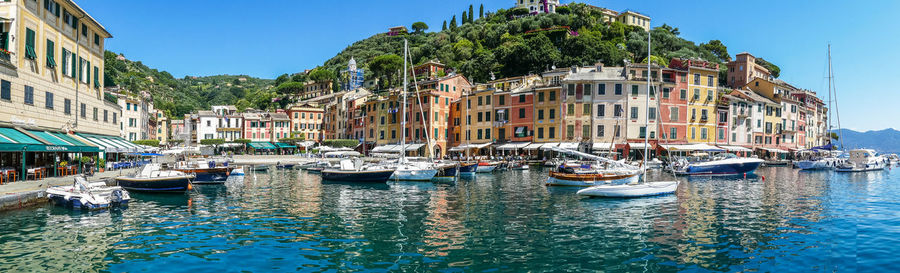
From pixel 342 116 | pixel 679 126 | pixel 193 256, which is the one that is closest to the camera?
pixel 193 256

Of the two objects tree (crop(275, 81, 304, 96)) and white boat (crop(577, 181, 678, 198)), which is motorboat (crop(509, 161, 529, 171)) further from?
tree (crop(275, 81, 304, 96))

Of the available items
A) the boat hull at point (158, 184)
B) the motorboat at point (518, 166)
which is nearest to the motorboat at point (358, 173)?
the boat hull at point (158, 184)

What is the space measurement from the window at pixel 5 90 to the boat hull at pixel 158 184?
692 cm

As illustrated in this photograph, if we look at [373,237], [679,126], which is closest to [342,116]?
[679,126]

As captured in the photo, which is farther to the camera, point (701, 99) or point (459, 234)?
point (701, 99)

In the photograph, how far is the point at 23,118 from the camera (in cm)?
2931

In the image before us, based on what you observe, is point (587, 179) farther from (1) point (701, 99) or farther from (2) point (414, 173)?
(1) point (701, 99)

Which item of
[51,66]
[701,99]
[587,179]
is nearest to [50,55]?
[51,66]

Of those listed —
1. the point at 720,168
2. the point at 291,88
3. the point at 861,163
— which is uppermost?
the point at 291,88

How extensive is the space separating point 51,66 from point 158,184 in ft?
34.6

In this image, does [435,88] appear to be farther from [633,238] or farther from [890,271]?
[890,271]

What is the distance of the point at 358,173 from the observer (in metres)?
40.6

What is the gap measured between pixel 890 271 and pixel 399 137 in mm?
71957

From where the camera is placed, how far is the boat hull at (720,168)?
49.9 meters
